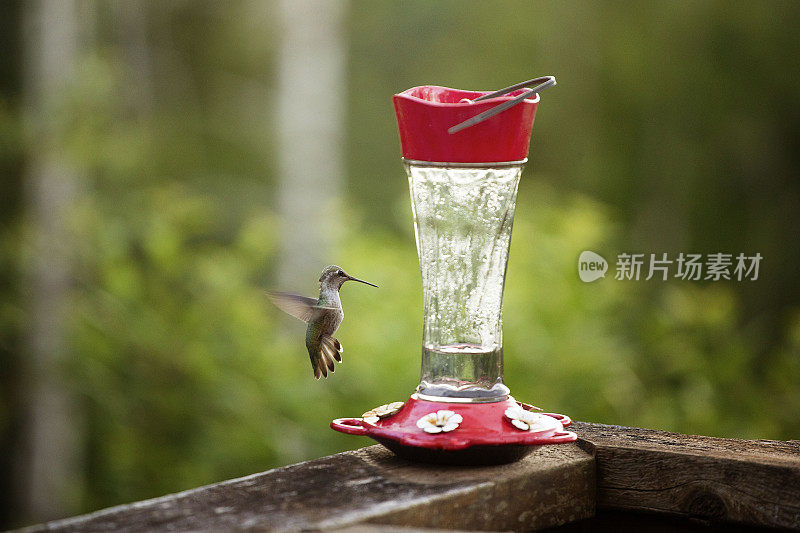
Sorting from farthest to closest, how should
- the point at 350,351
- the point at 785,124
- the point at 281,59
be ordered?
1. the point at 281,59
2. the point at 785,124
3. the point at 350,351

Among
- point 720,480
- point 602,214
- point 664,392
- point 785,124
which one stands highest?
point 785,124

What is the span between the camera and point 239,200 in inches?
250

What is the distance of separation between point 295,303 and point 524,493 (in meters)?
0.40

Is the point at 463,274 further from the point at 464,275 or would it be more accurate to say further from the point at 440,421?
the point at 440,421

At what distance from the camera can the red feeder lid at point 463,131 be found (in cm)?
110

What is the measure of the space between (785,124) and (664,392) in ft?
4.23

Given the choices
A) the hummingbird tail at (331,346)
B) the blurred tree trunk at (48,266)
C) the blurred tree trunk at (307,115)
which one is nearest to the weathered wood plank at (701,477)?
the hummingbird tail at (331,346)

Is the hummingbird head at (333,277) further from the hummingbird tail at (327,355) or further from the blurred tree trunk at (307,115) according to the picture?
the blurred tree trunk at (307,115)

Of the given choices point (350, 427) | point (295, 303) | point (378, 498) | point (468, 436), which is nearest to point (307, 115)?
point (295, 303)

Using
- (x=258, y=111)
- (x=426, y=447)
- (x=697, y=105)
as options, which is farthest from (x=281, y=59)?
(x=426, y=447)

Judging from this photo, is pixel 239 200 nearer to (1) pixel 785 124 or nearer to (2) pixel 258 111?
(2) pixel 258 111

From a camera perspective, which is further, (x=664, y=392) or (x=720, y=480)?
(x=664, y=392)

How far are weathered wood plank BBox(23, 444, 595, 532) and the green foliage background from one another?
1822 millimetres

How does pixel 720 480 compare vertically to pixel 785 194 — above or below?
below
